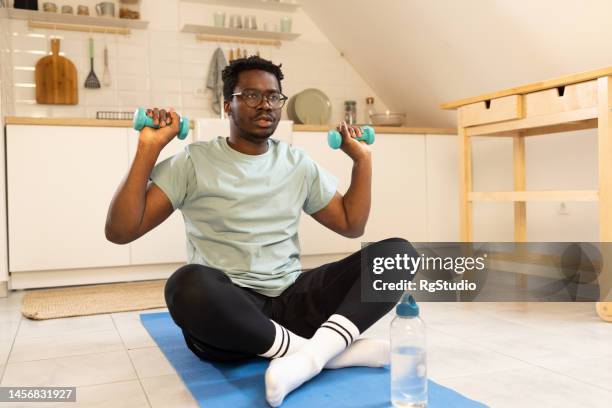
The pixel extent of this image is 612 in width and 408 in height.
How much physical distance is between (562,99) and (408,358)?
4.38 feet

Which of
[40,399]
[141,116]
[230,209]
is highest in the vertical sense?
[141,116]

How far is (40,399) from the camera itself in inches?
54.6

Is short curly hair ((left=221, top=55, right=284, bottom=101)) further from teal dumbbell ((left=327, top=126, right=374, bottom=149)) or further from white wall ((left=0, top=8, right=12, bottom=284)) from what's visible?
white wall ((left=0, top=8, right=12, bottom=284))

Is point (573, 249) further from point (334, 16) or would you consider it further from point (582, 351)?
point (334, 16)

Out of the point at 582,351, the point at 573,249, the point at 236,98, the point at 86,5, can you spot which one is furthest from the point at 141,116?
the point at 86,5

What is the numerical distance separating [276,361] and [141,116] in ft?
2.10

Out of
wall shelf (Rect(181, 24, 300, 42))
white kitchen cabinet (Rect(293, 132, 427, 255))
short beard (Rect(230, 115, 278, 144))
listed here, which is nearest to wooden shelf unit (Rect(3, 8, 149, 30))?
wall shelf (Rect(181, 24, 300, 42))

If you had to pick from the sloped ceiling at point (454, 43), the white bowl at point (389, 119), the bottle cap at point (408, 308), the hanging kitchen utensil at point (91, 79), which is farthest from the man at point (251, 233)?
the hanging kitchen utensil at point (91, 79)

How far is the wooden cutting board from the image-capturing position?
11.1 ft

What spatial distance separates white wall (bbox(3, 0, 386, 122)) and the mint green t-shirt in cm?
216

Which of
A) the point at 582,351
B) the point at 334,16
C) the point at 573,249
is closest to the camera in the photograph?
the point at 582,351

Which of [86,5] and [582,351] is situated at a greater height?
[86,5]

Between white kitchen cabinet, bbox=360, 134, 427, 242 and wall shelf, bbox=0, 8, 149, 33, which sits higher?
wall shelf, bbox=0, 8, 149, 33

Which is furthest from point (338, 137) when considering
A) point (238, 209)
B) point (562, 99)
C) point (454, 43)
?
point (454, 43)
